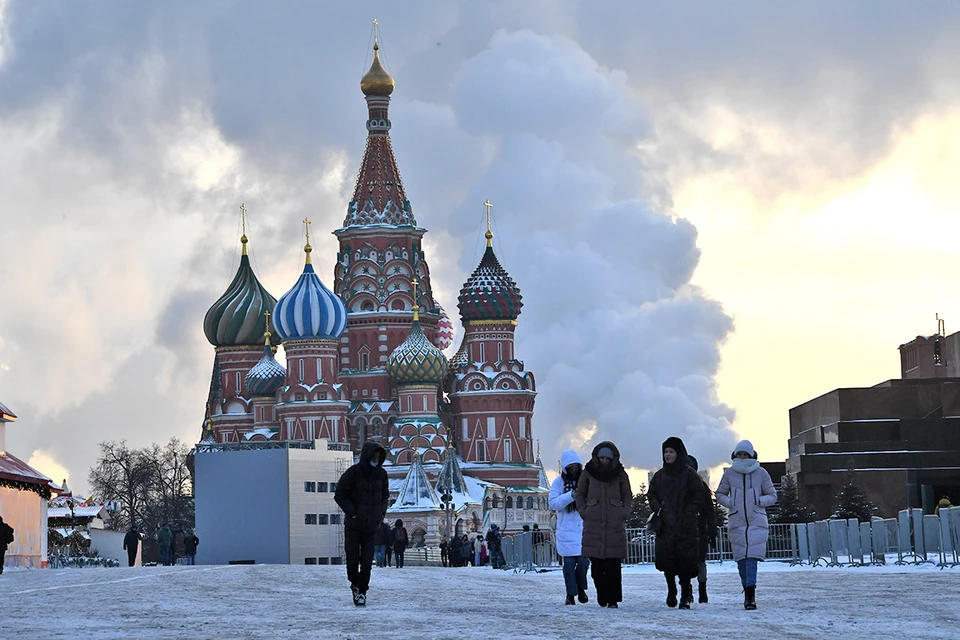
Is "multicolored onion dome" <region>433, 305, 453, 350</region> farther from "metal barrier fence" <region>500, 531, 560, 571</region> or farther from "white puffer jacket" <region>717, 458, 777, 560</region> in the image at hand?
"white puffer jacket" <region>717, 458, 777, 560</region>

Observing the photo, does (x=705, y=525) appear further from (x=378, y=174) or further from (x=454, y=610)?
(x=378, y=174)

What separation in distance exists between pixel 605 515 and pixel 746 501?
1.16 meters

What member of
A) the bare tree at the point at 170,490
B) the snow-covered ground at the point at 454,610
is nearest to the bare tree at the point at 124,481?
the bare tree at the point at 170,490

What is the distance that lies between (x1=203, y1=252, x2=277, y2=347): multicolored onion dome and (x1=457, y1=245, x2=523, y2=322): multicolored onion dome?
456 inches

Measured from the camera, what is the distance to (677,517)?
655 inches

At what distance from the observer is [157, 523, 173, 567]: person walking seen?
4841 centimetres

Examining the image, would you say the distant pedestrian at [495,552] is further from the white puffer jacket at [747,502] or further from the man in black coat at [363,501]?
the white puffer jacket at [747,502]

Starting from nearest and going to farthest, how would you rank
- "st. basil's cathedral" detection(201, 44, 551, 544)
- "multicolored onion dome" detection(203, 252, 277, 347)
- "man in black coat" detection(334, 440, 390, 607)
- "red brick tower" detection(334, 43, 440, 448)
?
"man in black coat" detection(334, 440, 390, 607)
"st. basil's cathedral" detection(201, 44, 551, 544)
"red brick tower" detection(334, 43, 440, 448)
"multicolored onion dome" detection(203, 252, 277, 347)

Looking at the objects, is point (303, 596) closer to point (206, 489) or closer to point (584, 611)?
point (584, 611)

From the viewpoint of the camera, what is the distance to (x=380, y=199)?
345 ft

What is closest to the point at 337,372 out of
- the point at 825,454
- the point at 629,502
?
the point at 825,454

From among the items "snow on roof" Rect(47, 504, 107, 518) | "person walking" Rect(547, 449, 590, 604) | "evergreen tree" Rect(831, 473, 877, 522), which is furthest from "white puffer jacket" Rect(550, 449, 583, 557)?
"snow on roof" Rect(47, 504, 107, 518)

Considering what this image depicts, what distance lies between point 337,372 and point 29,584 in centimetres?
7907

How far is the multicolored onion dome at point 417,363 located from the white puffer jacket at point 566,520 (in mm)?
80962
